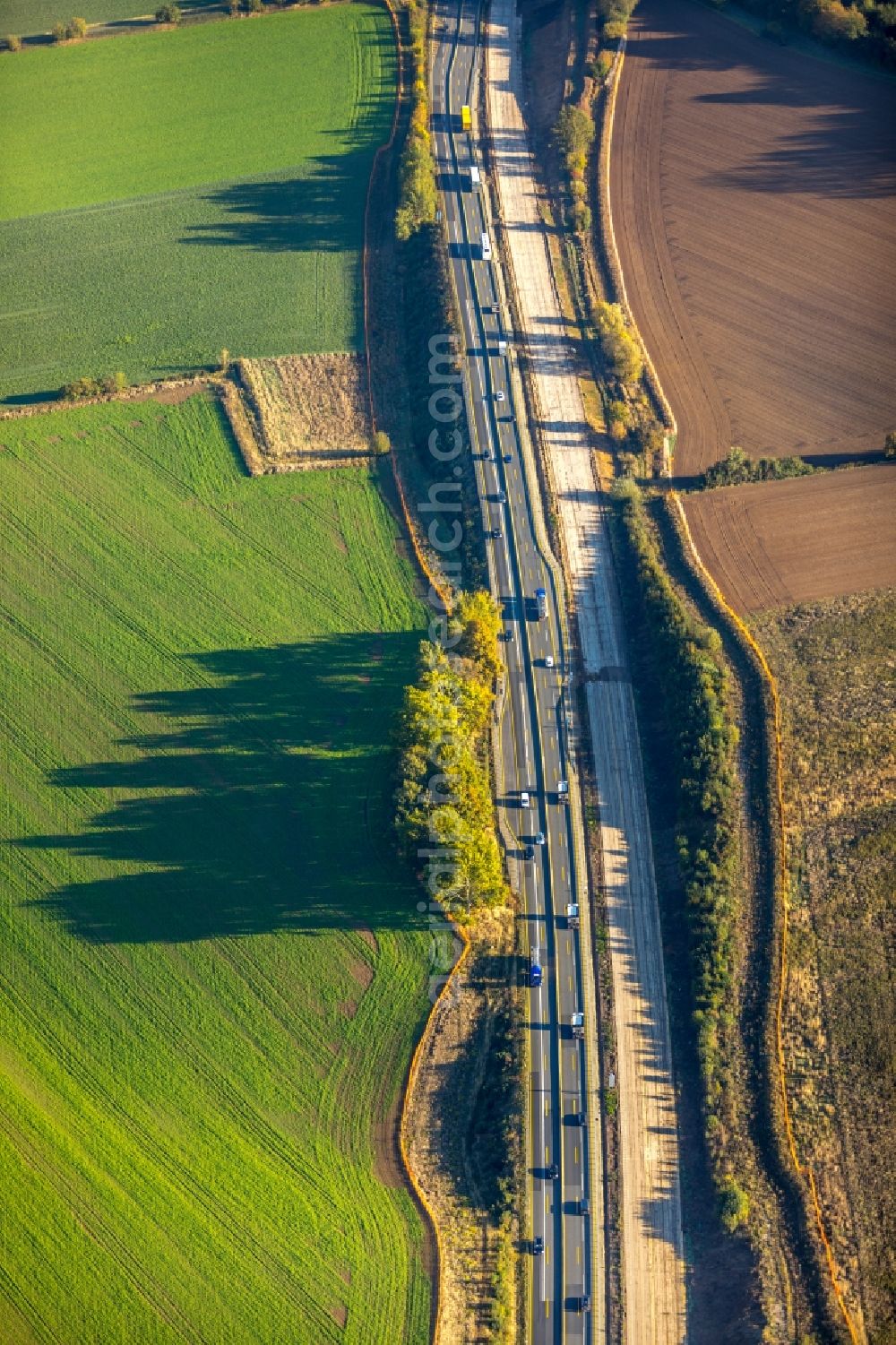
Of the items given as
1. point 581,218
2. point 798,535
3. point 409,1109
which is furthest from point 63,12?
point 409,1109

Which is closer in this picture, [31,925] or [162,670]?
[31,925]

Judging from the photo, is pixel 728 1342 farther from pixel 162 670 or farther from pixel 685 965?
pixel 162 670

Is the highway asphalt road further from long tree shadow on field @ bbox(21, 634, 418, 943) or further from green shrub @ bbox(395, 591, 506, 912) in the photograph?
long tree shadow on field @ bbox(21, 634, 418, 943)

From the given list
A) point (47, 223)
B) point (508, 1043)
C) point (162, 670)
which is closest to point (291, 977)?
point (508, 1043)

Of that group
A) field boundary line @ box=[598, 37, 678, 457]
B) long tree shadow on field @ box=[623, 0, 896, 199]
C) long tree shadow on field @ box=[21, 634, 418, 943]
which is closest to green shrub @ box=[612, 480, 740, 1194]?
field boundary line @ box=[598, 37, 678, 457]

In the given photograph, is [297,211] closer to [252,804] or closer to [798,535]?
[798,535]

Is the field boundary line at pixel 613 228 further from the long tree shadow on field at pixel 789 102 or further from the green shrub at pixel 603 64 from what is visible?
the long tree shadow on field at pixel 789 102
